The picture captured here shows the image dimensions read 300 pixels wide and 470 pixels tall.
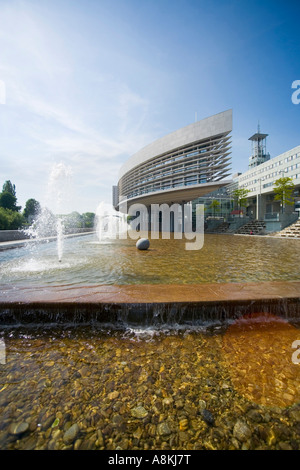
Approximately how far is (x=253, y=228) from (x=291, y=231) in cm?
678

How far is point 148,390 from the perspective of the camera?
6.88 ft

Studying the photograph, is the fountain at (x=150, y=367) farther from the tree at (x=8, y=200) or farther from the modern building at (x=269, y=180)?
the tree at (x=8, y=200)

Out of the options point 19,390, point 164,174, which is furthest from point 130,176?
point 19,390

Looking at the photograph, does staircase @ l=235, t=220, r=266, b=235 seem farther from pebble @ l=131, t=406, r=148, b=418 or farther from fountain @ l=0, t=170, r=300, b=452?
pebble @ l=131, t=406, r=148, b=418

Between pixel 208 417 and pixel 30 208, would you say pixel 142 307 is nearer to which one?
pixel 208 417

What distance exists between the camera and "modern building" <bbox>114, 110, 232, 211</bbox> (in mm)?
32000

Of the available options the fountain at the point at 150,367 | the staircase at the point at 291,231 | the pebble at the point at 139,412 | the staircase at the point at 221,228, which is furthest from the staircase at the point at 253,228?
the pebble at the point at 139,412

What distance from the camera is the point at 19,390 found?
2094mm

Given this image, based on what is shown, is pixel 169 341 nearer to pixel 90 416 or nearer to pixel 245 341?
pixel 245 341

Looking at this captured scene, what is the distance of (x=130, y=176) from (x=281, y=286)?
5401 cm

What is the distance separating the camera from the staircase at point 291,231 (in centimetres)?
2423

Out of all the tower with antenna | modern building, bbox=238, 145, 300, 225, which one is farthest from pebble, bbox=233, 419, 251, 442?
Answer: the tower with antenna

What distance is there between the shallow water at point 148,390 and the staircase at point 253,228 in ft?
98.5
